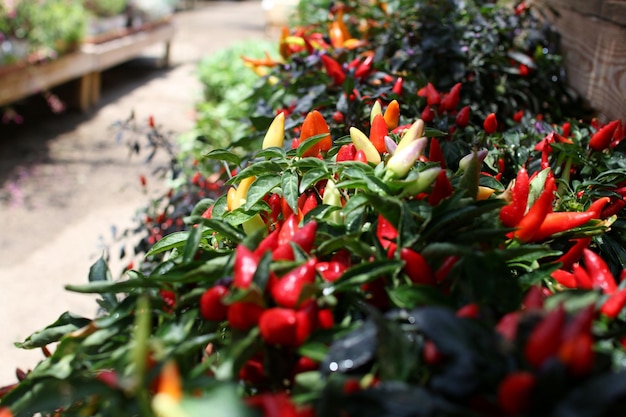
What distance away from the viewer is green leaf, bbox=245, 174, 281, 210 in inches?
39.0

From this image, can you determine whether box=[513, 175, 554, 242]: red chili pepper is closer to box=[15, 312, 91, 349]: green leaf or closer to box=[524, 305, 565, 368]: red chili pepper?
box=[524, 305, 565, 368]: red chili pepper

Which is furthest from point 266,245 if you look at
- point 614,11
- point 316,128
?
point 614,11

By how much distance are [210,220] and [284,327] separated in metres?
0.23

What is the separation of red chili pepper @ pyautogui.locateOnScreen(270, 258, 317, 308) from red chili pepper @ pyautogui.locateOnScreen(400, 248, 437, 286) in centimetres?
12

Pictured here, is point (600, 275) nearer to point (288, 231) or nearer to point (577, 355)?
point (577, 355)

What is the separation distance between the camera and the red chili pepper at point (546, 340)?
566 mm

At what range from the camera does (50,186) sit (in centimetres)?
397

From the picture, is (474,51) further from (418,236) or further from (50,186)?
(50,186)

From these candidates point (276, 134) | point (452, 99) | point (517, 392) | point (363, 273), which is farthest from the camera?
point (452, 99)

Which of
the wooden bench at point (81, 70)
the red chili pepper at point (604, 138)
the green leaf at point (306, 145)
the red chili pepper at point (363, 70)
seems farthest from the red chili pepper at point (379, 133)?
the wooden bench at point (81, 70)

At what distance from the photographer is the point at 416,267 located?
0.77 meters

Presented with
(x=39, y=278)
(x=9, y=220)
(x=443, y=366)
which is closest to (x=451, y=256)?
(x=443, y=366)

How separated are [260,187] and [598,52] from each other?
1457 mm

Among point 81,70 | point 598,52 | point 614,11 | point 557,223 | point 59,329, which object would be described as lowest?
point 81,70
